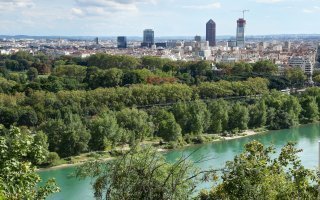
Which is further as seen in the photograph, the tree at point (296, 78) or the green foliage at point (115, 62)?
the green foliage at point (115, 62)

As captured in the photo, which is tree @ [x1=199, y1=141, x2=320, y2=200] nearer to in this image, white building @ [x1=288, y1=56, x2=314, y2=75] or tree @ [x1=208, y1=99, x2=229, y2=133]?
tree @ [x1=208, y1=99, x2=229, y2=133]

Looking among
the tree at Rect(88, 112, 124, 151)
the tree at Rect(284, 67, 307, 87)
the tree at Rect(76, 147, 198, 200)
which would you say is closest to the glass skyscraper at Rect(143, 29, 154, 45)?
the tree at Rect(284, 67, 307, 87)

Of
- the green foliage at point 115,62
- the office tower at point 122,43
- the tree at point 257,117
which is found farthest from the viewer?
the office tower at point 122,43

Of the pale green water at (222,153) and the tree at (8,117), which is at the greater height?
the tree at (8,117)

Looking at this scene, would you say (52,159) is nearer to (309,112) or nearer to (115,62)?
(309,112)

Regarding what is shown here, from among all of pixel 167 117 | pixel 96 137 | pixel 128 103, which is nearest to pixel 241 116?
pixel 167 117

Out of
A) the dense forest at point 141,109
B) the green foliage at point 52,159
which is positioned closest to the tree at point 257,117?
the dense forest at point 141,109

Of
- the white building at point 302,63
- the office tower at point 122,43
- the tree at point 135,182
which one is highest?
the tree at point 135,182

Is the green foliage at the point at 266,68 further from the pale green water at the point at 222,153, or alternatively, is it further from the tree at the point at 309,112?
the pale green water at the point at 222,153
